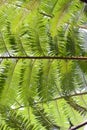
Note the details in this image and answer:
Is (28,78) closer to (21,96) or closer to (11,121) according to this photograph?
(21,96)

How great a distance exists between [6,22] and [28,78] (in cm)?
31

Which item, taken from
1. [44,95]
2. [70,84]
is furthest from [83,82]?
[44,95]

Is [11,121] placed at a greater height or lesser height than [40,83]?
lesser

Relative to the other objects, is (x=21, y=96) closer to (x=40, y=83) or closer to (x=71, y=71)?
(x=40, y=83)

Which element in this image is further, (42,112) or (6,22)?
(42,112)

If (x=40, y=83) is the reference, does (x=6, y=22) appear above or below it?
above

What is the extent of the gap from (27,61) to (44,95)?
21cm

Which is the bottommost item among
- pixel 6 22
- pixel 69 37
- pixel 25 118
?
pixel 25 118

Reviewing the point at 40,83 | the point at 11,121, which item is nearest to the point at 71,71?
the point at 40,83

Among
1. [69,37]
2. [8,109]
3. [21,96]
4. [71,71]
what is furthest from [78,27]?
[8,109]

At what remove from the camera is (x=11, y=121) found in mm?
1435

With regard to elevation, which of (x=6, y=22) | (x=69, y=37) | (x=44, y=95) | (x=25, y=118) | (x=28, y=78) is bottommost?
(x=25, y=118)

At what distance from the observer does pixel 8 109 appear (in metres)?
1.43

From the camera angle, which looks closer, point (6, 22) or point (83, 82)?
point (6, 22)
